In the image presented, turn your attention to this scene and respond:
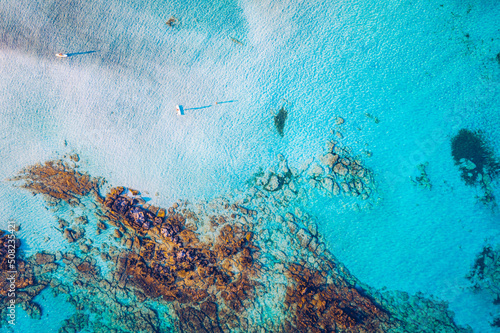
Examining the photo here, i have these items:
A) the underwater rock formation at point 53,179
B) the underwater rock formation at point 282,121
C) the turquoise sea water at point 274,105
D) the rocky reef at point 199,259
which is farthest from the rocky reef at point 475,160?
the underwater rock formation at point 53,179

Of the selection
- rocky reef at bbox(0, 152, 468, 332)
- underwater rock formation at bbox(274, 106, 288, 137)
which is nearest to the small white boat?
rocky reef at bbox(0, 152, 468, 332)

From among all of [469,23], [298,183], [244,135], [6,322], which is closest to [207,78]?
[244,135]

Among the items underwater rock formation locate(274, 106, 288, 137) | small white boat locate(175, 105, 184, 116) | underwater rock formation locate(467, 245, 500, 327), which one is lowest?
underwater rock formation locate(467, 245, 500, 327)

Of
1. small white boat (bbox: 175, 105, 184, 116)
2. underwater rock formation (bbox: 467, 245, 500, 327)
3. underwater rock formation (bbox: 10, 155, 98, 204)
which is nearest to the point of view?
underwater rock formation (bbox: 467, 245, 500, 327)

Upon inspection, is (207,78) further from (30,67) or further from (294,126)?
(30,67)

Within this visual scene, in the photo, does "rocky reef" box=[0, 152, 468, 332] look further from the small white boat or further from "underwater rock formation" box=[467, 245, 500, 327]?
the small white boat

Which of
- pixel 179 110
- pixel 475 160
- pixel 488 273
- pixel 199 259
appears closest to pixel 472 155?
pixel 475 160

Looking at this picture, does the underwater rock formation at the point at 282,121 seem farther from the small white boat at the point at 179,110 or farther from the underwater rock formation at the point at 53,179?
the underwater rock formation at the point at 53,179
